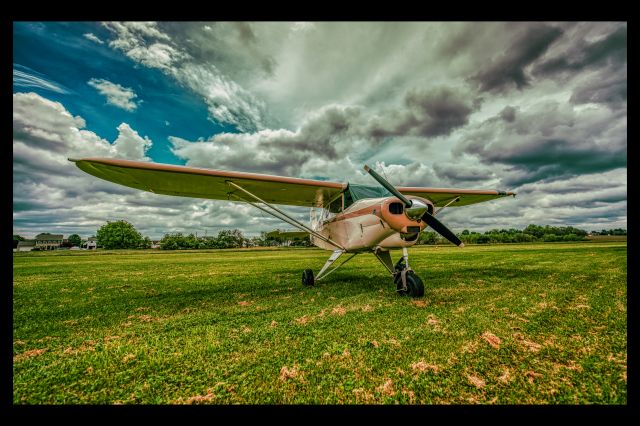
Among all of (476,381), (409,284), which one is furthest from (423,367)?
(409,284)

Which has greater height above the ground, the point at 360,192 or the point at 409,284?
the point at 360,192

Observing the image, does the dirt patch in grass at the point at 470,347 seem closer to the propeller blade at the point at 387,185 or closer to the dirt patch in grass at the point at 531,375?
the dirt patch in grass at the point at 531,375

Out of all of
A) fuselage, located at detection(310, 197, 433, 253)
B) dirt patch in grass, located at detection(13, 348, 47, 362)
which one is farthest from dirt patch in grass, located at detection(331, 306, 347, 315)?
dirt patch in grass, located at detection(13, 348, 47, 362)

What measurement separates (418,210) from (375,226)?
3.90 feet

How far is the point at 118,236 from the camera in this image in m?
83.1

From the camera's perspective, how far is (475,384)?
214 cm

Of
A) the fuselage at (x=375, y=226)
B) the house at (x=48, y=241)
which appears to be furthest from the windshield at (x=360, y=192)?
the house at (x=48, y=241)

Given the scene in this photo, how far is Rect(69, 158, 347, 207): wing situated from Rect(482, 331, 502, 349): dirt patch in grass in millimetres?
4896

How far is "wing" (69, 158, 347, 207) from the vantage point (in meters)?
4.98

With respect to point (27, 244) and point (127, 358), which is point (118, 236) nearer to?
point (27, 244)

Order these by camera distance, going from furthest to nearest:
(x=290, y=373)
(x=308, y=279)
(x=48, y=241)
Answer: (x=48, y=241) → (x=308, y=279) → (x=290, y=373)

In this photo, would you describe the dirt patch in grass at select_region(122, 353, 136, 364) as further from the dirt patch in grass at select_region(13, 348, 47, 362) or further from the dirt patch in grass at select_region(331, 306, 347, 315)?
the dirt patch in grass at select_region(331, 306, 347, 315)
